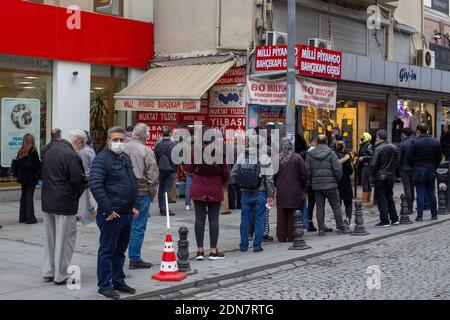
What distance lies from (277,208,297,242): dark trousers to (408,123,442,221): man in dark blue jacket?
12.6 ft

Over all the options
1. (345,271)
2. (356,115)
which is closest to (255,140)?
(345,271)

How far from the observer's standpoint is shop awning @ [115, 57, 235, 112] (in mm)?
15523

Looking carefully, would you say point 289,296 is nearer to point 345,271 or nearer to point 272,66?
point 345,271

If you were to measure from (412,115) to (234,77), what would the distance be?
998 cm

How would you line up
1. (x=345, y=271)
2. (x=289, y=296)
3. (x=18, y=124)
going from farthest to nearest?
1. (x=18, y=124)
2. (x=345, y=271)
3. (x=289, y=296)

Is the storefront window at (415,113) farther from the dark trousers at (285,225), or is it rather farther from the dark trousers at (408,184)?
the dark trousers at (285,225)

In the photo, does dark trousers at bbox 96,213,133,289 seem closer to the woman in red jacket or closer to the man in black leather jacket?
the woman in red jacket

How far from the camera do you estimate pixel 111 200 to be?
6.82 m

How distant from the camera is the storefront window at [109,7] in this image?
16578 mm

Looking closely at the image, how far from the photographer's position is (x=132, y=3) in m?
17.3

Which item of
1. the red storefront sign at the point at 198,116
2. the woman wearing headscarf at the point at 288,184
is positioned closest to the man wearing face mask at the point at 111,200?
the woman wearing headscarf at the point at 288,184

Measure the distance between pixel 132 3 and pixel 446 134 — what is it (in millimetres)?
11501

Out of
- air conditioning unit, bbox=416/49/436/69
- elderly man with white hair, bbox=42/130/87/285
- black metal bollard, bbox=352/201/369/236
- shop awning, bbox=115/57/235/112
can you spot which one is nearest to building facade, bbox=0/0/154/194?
shop awning, bbox=115/57/235/112

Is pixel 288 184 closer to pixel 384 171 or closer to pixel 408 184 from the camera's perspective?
pixel 384 171
